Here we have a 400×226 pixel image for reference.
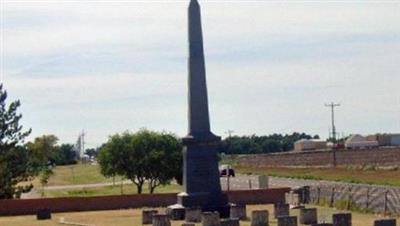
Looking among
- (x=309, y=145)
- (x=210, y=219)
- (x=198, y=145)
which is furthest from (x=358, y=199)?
(x=309, y=145)

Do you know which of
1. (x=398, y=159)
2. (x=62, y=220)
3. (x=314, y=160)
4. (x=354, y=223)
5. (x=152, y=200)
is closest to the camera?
(x=354, y=223)

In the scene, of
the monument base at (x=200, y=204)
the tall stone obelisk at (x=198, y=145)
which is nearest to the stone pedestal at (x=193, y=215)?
the monument base at (x=200, y=204)

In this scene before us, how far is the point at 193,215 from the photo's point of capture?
37.2 metres

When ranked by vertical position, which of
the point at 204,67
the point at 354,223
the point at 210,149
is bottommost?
the point at 354,223

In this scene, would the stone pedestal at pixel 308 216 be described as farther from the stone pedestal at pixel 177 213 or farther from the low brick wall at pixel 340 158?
the low brick wall at pixel 340 158

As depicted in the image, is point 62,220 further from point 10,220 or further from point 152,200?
point 152,200

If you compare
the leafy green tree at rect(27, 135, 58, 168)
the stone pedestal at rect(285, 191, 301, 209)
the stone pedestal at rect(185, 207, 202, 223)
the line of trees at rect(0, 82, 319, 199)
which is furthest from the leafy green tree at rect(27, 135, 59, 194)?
the stone pedestal at rect(185, 207, 202, 223)

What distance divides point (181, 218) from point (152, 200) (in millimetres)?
15740

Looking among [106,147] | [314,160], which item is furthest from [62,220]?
[314,160]

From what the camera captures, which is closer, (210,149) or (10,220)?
(210,149)

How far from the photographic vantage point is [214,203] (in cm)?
3925

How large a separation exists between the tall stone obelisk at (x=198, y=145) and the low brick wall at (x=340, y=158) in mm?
66132

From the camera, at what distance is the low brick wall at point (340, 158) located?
10912 centimetres

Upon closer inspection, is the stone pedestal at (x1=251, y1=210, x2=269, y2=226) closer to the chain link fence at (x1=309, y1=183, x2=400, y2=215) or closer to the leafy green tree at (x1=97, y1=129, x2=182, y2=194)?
the chain link fence at (x1=309, y1=183, x2=400, y2=215)
